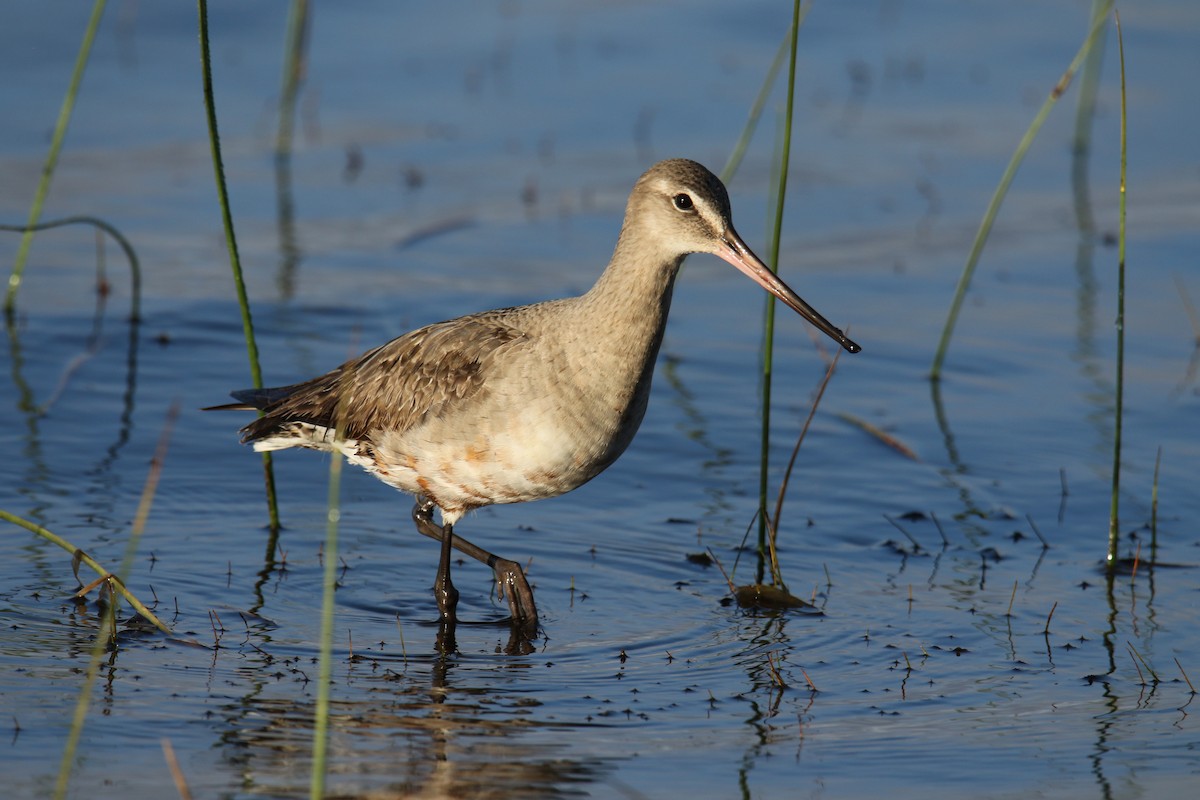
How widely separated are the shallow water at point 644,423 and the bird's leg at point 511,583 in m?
0.12

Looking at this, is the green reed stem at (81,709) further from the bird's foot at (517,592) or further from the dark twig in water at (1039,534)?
the dark twig in water at (1039,534)

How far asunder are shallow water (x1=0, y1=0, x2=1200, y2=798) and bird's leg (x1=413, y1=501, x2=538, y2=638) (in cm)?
12

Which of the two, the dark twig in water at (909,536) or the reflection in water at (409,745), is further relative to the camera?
the dark twig in water at (909,536)

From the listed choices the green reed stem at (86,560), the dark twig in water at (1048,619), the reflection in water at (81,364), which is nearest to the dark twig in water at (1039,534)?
the dark twig in water at (1048,619)

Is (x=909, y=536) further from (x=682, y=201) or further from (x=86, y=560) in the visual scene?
(x=86, y=560)

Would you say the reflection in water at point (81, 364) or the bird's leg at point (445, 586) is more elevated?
the reflection in water at point (81, 364)

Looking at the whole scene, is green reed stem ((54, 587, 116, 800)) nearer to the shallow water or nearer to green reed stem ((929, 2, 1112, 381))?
the shallow water

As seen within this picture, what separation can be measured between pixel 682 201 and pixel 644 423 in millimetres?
2529

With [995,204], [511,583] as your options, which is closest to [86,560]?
[511,583]

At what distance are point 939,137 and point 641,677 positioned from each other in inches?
307

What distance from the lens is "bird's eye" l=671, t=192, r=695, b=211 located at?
18.3 feet

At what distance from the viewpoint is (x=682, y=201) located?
18.3ft

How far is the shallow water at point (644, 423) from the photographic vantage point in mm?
4969

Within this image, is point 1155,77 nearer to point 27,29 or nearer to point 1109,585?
point 1109,585
